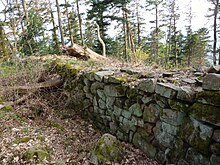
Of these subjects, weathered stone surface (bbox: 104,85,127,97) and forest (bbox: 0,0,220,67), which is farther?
forest (bbox: 0,0,220,67)

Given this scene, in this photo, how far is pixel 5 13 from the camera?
8172mm

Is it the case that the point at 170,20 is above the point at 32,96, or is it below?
above

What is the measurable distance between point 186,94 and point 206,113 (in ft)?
1.13

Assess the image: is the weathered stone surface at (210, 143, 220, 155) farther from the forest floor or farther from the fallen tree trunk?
the fallen tree trunk

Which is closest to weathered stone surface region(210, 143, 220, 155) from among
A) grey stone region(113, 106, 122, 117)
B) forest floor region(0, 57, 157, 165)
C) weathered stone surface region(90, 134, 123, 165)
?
forest floor region(0, 57, 157, 165)

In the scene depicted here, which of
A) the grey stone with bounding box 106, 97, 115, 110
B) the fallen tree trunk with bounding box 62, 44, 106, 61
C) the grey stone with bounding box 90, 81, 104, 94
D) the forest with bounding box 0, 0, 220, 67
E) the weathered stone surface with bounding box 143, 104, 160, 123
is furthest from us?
the forest with bounding box 0, 0, 220, 67

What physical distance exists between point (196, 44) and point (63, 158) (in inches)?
771

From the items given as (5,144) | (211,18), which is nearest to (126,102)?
(5,144)

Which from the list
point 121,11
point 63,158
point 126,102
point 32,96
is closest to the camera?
point 63,158

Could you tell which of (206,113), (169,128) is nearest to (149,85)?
(169,128)

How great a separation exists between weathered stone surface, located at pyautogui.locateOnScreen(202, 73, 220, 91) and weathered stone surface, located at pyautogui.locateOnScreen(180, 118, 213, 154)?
423 mm

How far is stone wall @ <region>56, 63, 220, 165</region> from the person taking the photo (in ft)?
6.81

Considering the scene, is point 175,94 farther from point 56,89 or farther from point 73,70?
point 56,89

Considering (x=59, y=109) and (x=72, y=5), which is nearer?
(x=59, y=109)
